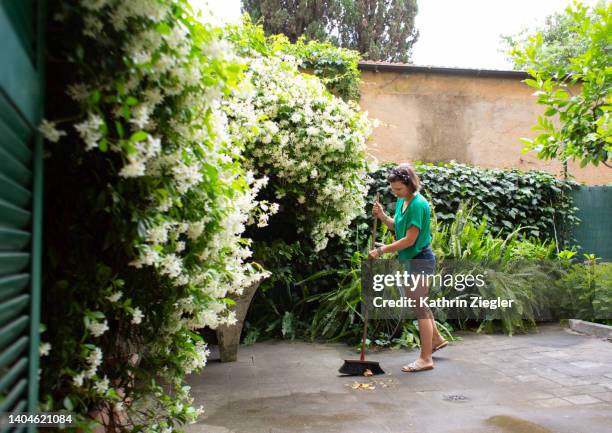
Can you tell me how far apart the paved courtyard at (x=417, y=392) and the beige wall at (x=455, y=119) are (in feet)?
20.1

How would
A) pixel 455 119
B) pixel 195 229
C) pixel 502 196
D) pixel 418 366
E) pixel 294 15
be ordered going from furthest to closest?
pixel 294 15
pixel 455 119
pixel 502 196
pixel 418 366
pixel 195 229

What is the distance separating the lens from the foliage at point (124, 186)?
63.1 inches

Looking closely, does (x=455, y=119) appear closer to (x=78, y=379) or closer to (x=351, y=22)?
(x=351, y=22)

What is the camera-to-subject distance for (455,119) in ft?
37.1

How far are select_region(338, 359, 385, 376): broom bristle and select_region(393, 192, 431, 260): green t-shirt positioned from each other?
107 centimetres

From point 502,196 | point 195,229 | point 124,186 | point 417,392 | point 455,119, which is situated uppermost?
point 455,119

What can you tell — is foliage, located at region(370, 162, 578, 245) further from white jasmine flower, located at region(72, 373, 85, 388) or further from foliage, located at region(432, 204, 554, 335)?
white jasmine flower, located at region(72, 373, 85, 388)

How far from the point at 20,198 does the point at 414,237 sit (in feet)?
12.4

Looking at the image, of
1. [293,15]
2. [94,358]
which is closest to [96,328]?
[94,358]

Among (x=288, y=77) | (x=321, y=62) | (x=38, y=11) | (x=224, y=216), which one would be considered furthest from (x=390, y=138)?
(x=38, y=11)

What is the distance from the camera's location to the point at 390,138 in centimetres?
1113

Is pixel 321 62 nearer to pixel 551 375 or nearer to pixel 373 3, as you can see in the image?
pixel 551 375

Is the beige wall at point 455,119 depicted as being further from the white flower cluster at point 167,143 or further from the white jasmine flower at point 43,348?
the white jasmine flower at point 43,348

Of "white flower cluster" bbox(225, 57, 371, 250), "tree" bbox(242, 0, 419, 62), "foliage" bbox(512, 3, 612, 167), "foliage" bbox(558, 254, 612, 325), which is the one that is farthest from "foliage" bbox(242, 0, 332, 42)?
"foliage" bbox(512, 3, 612, 167)
